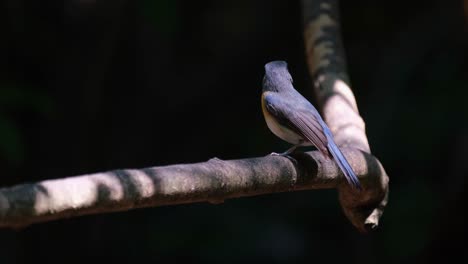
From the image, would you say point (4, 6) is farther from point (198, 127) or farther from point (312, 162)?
point (312, 162)

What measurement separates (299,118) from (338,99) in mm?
529

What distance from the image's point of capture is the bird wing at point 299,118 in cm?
365

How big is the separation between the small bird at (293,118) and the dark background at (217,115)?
7.23ft

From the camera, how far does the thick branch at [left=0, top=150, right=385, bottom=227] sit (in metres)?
2.29

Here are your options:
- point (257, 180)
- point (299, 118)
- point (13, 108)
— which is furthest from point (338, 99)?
point (13, 108)

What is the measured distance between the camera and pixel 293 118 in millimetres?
3887

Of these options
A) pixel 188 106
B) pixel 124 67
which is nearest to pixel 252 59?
pixel 188 106

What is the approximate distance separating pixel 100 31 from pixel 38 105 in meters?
1.48

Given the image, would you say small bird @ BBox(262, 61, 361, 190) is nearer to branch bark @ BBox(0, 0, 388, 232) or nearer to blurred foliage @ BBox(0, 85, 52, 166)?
branch bark @ BBox(0, 0, 388, 232)

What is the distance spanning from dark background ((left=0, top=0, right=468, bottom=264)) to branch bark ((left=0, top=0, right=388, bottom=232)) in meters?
1.98

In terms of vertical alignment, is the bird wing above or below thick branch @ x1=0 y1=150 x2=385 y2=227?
above

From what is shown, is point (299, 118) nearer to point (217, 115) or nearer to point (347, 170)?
point (347, 170)

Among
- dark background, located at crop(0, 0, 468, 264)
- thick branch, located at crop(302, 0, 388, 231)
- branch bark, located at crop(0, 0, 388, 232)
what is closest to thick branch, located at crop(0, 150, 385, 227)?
branch bark, located at crop(0, 0, 388, 232)

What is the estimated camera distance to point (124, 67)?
817 centimetres
